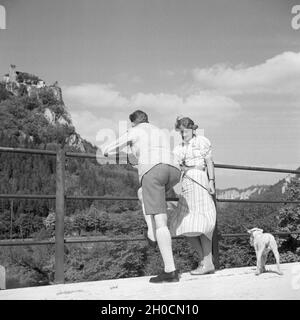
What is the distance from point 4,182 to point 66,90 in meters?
85.7

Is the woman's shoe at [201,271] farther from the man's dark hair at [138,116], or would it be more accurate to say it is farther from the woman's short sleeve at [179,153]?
the man's dark hair at [138,116]

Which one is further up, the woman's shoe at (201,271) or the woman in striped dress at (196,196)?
the woman in striped dress at (196,196)

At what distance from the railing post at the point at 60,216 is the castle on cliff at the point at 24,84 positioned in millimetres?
129887

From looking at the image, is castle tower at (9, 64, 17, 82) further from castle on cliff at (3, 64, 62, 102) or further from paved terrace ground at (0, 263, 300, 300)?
paved terrace ground at (0, 263, 300, 300)

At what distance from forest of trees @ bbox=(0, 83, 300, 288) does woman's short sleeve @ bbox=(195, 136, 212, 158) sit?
2400 cm

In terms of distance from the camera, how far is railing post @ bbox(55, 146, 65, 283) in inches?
126

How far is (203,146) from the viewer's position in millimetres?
3439

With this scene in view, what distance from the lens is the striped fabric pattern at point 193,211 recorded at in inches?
128

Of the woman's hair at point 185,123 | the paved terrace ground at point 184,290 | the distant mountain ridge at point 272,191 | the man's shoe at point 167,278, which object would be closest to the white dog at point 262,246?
the paved terrace ground at point 184,290

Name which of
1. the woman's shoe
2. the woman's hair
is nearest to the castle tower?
the woman's hair

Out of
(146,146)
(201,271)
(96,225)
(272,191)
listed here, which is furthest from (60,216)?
(272,191)

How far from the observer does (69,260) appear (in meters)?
50.8
